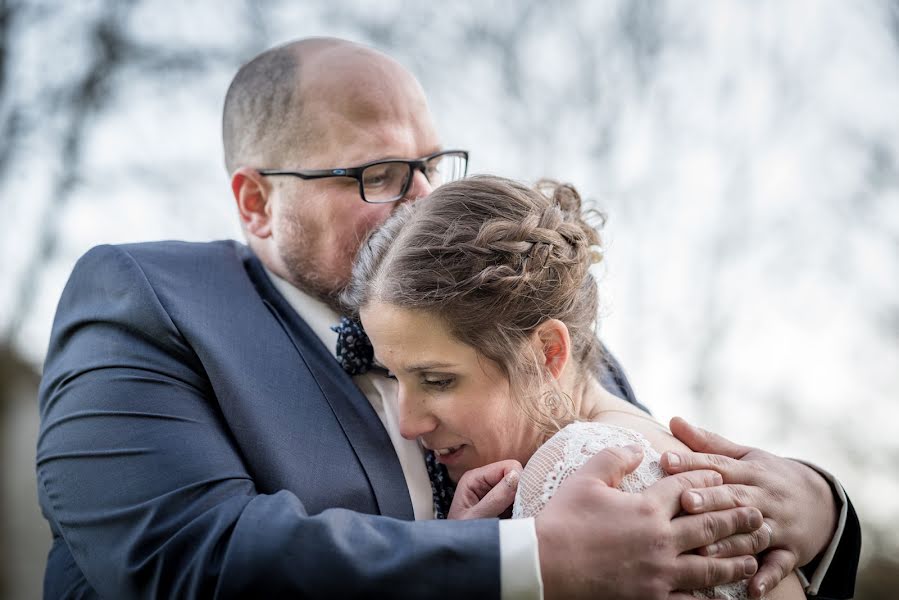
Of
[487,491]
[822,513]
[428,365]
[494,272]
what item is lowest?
[822,513]

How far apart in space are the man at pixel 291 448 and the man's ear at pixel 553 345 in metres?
0.39

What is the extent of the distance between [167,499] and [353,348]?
743 mm

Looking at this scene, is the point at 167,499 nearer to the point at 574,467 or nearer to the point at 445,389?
the point at 445,389

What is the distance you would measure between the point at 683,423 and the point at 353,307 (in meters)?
0.96

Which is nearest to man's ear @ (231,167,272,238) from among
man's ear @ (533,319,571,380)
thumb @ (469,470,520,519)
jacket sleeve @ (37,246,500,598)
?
jacket sleeve @ (37,246,500,598)

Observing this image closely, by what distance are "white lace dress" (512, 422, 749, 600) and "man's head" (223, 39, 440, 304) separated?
110 cm

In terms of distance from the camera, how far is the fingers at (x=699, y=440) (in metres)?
2.17

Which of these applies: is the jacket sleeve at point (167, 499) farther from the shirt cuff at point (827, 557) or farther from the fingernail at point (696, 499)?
the shirt cuff at point (827, 557)

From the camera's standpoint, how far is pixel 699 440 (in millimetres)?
2166

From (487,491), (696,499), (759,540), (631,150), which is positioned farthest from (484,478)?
(631,150)

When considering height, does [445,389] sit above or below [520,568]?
above

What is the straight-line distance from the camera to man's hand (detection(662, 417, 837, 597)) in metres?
1.84

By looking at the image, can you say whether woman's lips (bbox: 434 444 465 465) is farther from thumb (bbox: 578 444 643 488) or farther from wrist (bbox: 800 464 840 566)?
→ wrist (bbox: 800 464 840 566)

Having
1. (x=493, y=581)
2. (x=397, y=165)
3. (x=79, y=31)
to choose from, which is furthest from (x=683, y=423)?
(x=79, y=31)
